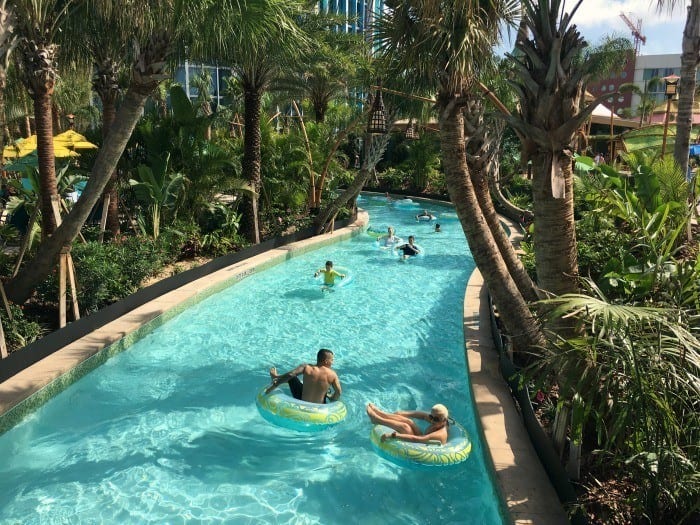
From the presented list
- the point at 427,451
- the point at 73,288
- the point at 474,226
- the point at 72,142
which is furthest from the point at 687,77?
the point at 72,142

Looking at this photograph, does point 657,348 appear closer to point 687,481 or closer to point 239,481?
point 687,481

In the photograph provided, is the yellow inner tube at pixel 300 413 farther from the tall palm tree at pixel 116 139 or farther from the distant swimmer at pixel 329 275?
the distant swimmer at pixel 329 275

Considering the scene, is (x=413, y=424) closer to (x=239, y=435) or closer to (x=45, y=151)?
(x=239, y=435)

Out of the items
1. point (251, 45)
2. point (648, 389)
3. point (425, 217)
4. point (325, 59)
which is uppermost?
point (325, 59)

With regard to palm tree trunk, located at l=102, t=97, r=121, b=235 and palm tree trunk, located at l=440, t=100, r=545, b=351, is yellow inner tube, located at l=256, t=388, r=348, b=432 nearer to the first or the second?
palm tree trunk, located at l=440, t=100, r=545, b=351

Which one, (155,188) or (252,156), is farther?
(252,156)

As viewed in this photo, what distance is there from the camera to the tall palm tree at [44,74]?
9.39 metres

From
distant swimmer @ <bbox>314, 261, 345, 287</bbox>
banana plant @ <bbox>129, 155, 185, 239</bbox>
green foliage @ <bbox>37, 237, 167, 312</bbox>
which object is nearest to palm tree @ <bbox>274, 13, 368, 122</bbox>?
banana plant @ <bbox>129, 155, 185, 239</bbox>

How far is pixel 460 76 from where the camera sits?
23.5 feet

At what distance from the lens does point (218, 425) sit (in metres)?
7.48

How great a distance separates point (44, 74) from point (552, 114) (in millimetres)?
8224

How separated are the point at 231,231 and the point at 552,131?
11.9 m

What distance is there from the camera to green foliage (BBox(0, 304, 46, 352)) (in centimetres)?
847

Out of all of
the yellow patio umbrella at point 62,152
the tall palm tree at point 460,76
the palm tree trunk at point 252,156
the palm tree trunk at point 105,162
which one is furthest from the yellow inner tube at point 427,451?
the yellow patio umbrella at point 62,152
